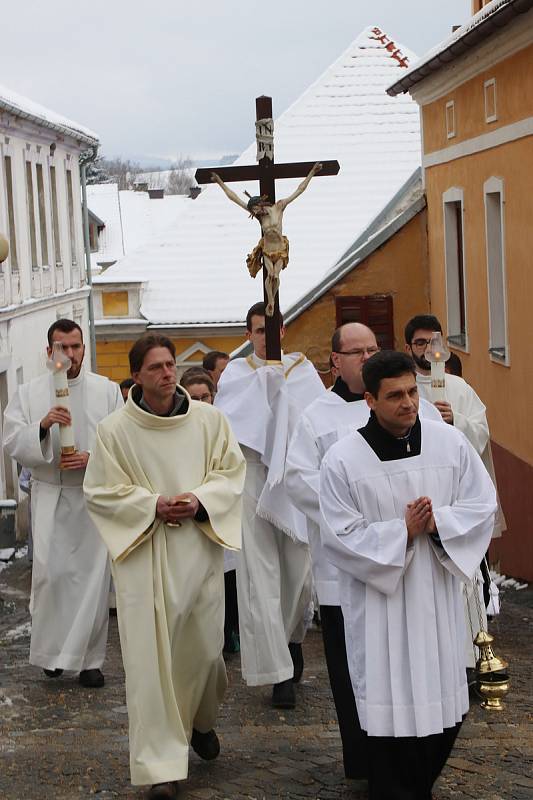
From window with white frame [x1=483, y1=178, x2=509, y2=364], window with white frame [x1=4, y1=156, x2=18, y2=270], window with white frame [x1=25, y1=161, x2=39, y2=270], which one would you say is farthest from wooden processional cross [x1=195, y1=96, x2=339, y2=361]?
window with white frame [x1=25, y1=161, x2=39, y2=270]

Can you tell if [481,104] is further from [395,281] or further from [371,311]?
[371,311]

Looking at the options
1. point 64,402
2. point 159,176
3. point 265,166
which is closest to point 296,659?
point 64,402

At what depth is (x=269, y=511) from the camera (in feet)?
27.7

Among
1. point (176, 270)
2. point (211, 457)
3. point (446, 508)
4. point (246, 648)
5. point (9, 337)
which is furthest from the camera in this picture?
point (176, 270)

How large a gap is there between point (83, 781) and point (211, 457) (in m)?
1.48

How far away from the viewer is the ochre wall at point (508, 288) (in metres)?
13.0

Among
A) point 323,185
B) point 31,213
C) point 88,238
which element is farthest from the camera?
point 88,238

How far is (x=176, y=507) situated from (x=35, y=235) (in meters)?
23.2

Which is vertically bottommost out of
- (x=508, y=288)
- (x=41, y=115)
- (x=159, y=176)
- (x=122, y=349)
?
(x=122, y=349)

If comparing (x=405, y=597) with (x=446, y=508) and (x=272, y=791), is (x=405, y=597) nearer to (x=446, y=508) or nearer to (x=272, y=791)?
(x=446, y=508)

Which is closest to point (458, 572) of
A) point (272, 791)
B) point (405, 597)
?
point (405, 597)

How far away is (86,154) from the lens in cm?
3488

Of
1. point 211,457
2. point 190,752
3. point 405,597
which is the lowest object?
point 190,752

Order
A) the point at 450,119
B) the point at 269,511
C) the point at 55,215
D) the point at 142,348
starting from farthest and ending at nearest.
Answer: the point at 55,215 → the point at 450,119 → the point at 269,511 → the point at 142,348
